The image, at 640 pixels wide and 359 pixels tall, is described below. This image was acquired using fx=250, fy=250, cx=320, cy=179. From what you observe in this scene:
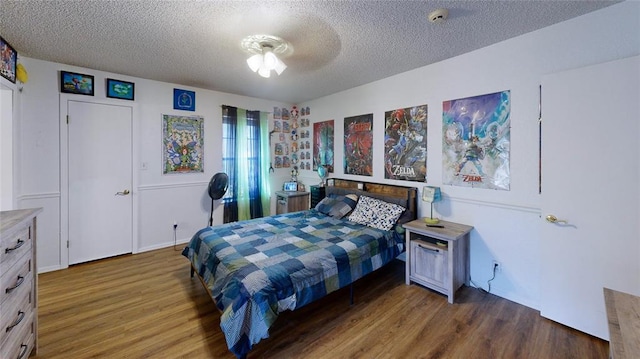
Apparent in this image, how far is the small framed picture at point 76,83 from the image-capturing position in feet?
9.93

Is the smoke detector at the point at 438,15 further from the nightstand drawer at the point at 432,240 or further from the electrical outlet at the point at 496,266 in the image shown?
the electrical outlet at the point at 496,266

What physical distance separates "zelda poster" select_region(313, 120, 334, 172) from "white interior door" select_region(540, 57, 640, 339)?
2816 mm

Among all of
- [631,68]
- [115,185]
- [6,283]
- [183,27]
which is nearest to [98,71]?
[115,185]

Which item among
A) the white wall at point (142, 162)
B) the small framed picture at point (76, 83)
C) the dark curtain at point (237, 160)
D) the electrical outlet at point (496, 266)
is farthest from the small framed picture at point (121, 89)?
the electrical outlet at point (496, 266)

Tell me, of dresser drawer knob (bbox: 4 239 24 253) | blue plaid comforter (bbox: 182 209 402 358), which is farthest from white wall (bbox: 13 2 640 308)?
dresser drawer knob (bbox: 4 239 24 253)

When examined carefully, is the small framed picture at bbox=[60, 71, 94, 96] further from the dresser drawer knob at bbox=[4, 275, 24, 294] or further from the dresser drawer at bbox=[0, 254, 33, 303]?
the dresser drawer knob at bbox=[4, 275, 24, 294]

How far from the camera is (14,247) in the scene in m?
1.44

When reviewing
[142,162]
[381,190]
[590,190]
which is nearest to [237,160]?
[142,162]

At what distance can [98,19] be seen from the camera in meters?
2.04

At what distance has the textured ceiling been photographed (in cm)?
187

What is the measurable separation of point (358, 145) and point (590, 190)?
252 centimetres

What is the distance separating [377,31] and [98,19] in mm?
2321

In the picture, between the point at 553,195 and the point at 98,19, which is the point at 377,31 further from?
the point at 98,19

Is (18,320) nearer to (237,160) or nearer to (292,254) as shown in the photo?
(292,254)
